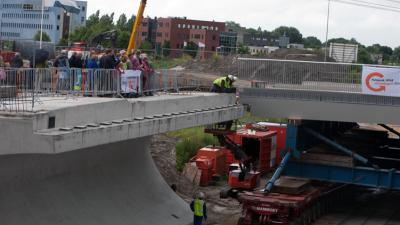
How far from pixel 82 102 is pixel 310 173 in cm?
1275

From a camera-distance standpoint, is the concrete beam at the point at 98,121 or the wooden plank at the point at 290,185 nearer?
the concrete beam at the point at 98,121

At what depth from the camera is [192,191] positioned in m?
29.2

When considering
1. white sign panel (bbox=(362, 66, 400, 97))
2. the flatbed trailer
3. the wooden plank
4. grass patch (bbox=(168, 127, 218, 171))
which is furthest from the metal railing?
grass patch (bbox=(168, 127, 218, 171))

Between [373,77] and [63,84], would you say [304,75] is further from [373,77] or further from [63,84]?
[63,84]

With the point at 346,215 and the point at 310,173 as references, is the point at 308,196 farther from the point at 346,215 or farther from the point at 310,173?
the point at 346,215

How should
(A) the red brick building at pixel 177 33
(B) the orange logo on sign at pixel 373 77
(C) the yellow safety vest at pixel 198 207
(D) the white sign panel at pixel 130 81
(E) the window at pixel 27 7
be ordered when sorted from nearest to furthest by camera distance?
(D) the white sign panel at pixel 130 81
(C) the yellow safety vest at pixel 198 207
(B) the orange logo on sign at pixel 373 77
(E) the window at pixel 27 7
(A) the red brick building at pixel 177 33

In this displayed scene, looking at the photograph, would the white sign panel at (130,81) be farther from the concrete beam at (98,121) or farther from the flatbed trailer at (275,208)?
the flatbed trailer at (275,208)

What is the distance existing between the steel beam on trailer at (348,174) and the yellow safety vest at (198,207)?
6.18m

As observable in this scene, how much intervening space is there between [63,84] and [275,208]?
8620mm

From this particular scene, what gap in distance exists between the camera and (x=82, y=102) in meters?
16.6

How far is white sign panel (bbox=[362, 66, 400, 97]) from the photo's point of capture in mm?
25938

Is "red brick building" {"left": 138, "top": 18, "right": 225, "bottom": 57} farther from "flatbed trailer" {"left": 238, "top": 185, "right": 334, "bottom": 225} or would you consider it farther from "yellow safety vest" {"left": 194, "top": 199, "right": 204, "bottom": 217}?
"yellow safety vest" {"left": 194, "top": 199, "right": 204, "bottom": 217}

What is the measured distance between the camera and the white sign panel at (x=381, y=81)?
25938mm

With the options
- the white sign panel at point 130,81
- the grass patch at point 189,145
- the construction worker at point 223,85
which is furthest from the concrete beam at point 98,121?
the grass patch at point 189,145
